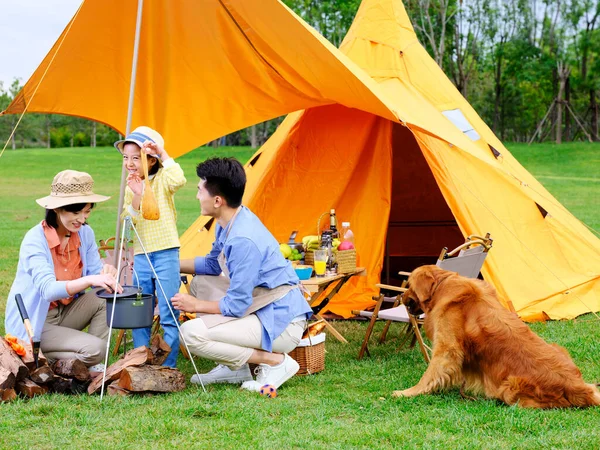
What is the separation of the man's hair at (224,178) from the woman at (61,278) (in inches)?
23.5

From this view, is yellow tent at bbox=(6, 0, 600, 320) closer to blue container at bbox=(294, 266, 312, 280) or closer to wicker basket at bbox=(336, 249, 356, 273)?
wicker basket at bbox=(336, 249, 356, 273)

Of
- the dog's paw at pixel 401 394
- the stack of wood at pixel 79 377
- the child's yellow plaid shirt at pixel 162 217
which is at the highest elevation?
the child's yellow plaid shirt at pixel 162 217

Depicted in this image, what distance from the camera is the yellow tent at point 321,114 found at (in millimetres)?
5105

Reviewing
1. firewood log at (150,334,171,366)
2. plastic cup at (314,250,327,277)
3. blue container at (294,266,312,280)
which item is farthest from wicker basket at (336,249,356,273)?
firewood log at (150,334,171,366)

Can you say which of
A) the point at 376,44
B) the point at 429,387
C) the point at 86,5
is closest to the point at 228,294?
the point at 429,387

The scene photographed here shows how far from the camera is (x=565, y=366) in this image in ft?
11.8

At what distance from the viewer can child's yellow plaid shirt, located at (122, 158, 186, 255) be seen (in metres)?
4.19

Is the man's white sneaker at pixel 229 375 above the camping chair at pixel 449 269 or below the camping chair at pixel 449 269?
below

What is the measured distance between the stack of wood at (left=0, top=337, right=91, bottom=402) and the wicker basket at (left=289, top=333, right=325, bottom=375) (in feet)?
3.91

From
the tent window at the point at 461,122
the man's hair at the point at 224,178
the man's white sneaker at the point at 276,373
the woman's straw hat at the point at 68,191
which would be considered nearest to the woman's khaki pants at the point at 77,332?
the woman's straw hat at the point at 68,191

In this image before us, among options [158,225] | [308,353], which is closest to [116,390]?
[158,225]

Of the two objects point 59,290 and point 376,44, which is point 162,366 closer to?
point 59,290

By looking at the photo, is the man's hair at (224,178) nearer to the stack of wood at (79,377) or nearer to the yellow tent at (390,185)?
the stack of wood at (79,377)

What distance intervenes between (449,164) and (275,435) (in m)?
3.26
